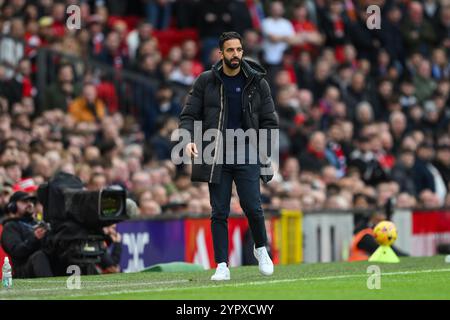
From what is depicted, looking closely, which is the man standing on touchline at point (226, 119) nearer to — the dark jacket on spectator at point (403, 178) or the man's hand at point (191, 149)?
the man's hand at point (191, 149)

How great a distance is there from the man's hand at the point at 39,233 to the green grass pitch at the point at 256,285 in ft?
3.18

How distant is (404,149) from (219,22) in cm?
389

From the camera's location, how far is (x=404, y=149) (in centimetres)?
2603

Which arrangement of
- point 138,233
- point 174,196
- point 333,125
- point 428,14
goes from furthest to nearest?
point 428,14 < point 333,125 < point 174,196 < point 138,233

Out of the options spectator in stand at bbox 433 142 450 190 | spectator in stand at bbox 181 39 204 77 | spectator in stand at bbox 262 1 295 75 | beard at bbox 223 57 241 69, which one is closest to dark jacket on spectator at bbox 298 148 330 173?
spectator in stand at bbox 181 39 204 77

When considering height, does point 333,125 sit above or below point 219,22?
below

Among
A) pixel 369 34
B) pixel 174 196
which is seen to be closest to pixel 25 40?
pixel 174 196

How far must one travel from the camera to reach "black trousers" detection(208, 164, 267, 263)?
13.7m

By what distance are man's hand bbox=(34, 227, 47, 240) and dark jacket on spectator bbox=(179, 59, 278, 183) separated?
8.40 ft

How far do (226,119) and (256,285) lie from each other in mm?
1584

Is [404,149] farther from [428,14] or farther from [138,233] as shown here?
[138,233]

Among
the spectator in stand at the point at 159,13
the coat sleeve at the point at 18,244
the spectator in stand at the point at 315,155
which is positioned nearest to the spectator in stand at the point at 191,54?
the spectator in stand at the point at 159,13

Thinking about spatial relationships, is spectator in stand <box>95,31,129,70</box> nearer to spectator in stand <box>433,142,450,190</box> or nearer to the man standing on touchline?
spectator in stand <box>433,142,450,190</box>

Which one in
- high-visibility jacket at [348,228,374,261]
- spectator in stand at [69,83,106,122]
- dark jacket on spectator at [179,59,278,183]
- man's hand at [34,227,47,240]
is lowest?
high-visibility jacket at [348,228,374,261]
